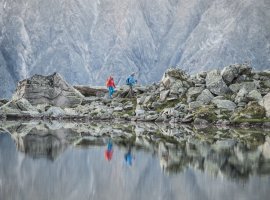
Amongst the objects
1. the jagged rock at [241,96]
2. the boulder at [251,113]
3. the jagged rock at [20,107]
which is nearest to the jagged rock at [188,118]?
the boulder at [251,113]

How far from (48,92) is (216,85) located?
23784mm

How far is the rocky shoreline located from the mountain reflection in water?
22361 millimetres

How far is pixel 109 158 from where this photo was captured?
2341 cm

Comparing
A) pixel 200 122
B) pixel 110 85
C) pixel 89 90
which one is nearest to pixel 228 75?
pixel 200 122

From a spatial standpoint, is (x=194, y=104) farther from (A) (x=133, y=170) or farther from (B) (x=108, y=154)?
(A) (x=133, y=170)

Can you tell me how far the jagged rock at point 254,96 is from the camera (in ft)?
178

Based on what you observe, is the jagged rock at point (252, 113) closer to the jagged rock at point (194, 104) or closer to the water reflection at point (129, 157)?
the jagged rock at point (194, 104)

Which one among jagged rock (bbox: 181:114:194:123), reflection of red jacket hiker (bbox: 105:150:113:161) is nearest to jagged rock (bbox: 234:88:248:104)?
jagged rock (bbox: 181:114:194:123)

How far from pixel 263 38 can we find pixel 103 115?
145 m

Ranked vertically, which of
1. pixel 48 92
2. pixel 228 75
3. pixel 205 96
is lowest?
pixel 205 96

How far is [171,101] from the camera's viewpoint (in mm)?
62125

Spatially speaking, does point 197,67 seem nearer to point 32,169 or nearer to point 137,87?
point 137,87

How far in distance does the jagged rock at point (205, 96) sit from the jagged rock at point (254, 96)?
488 cm

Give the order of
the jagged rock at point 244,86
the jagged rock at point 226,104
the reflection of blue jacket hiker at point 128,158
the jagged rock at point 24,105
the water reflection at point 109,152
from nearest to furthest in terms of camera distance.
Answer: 1. the reflection of blue jacket hiker at point 128,158
2. the water reflection at point 109,152
3. the jagged rock at point 226,104
4. the jagged rock at point 244,86
5. the jagged rock at point 24,105
